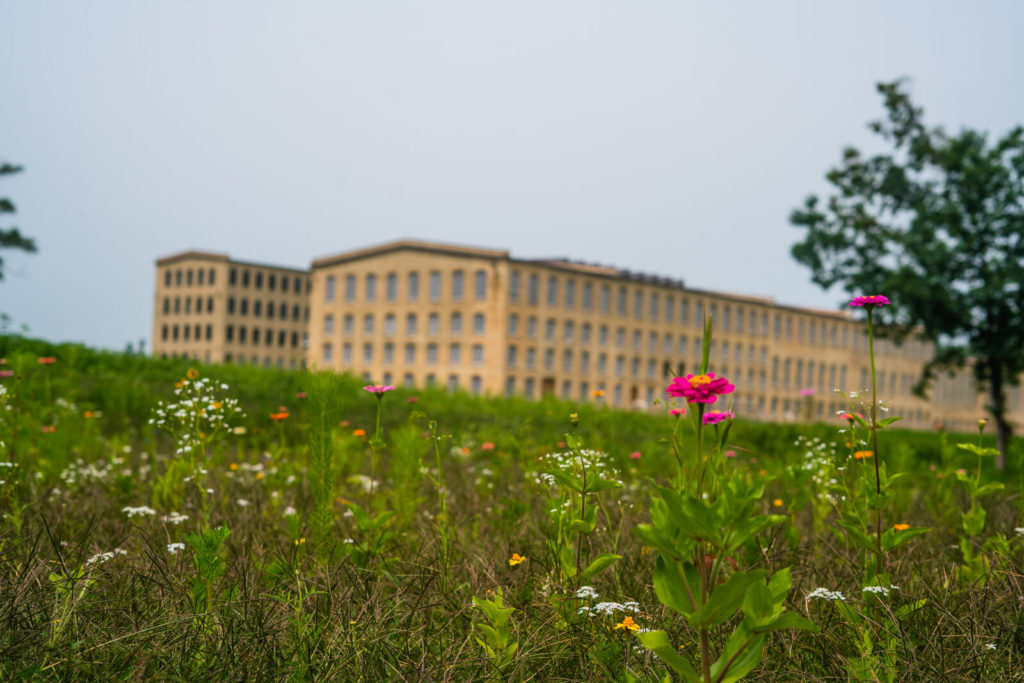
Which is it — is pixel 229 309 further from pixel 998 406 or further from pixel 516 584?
pixel 516 584

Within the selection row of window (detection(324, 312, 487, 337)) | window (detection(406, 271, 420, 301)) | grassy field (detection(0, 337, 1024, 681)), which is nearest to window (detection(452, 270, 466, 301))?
row of window (detection(324, 312, 487, 337))

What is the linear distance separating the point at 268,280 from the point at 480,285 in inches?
1561

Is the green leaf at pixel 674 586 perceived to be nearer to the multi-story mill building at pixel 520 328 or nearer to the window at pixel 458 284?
the multi-story mill building at pixel 520 328

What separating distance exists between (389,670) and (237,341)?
97.9 metres

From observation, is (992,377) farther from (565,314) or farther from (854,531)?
(565,314)

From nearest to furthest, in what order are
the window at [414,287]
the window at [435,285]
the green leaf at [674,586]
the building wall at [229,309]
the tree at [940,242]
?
the green leaf at [674,586] → the tree at [940,242] → the window at [435,285] → the window at [414,287] → the building wall at [229,309]

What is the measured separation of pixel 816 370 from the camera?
301 feet

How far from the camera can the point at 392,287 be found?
7319 cm

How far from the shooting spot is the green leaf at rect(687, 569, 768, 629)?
2.11 meters

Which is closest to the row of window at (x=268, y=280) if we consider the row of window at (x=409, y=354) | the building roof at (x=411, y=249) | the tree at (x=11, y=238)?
the building roof at (x=411, y=249)

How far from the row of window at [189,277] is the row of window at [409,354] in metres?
25.3

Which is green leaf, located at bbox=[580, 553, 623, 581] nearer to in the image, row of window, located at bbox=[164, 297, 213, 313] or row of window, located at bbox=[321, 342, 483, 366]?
row of window, located at bbox=[321, 342, 483, 366]

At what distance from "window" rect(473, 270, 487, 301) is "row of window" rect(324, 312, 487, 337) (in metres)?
1.52

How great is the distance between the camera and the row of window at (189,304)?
94688 millimetres
